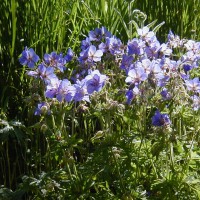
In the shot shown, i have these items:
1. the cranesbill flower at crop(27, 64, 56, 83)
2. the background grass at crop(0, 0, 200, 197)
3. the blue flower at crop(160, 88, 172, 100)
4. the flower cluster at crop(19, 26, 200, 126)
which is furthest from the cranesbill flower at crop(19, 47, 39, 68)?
the blue flower at crop(160, 88, 172, 100)

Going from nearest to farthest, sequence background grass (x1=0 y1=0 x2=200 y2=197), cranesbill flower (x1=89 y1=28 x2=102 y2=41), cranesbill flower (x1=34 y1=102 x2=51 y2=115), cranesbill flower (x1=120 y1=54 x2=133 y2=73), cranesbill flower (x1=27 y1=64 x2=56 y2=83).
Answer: cranesbill flower (x1=34 y1=102 x2=51 y2=115) < cranesbill flower (x1=27 y1=64 x2=56 y2=83) < cranesbill flower (x1=120 y1=54 x2=133 y2=73) < cranesbill flower (x1=89 y1=28 x2=102 y2=41) < background grass (x1=0 y1=0 x2=200 y2=197)

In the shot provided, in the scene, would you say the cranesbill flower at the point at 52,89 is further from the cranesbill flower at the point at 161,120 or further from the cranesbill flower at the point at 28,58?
the cranesbill flower at the point at 161,120

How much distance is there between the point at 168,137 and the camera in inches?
86.1

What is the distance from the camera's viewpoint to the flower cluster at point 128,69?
2.11 meters

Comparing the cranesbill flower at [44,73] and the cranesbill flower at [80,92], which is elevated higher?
the cranesbill flower at [44,73]

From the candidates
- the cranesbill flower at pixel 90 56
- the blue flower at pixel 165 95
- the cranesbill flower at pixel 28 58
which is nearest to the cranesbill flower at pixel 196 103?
the blue flower at pixel 165 95

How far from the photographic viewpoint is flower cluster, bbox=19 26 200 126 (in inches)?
82.9

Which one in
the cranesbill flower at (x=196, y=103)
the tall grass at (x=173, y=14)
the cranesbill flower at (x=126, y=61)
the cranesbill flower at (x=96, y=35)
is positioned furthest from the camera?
the tall grass at (x=173, y=14)

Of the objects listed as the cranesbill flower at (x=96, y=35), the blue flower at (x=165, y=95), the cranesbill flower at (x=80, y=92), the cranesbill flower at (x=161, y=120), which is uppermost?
the cranesbill flower at (x=96, y=35)

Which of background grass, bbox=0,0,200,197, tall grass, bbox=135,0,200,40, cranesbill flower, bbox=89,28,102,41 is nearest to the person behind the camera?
cranesbill flower, bbox=89,28,102,41

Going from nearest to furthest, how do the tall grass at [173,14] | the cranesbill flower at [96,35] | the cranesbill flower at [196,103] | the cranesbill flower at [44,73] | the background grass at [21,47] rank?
the cranesbill flower at [44,73], the cranesbill flower at [196,103], the cranesbill flower at [96,35], the background grass at [21,47], the tall grass at [173,14]

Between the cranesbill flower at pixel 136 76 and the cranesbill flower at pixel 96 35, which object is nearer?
the cranesbill flower at pixel 136 76

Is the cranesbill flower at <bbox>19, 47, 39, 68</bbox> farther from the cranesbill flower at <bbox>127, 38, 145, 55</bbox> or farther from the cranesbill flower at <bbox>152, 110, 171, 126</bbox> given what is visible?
the cranesbill flower at <bbox>152, 110, 171, 126</bbox>

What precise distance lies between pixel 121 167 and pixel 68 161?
0.25 metres
